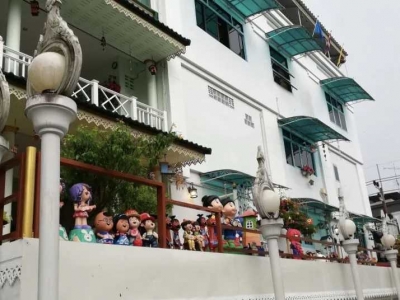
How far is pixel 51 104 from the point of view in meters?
3.09

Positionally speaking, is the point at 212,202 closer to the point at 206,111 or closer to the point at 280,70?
the point at 206,111

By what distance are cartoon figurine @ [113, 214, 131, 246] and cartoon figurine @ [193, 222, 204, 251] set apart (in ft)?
4.26

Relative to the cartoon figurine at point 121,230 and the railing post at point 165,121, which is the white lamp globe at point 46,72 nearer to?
the cartoon figurine at point 121,230

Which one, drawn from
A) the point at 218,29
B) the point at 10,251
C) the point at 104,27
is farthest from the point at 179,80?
the point at 10,251

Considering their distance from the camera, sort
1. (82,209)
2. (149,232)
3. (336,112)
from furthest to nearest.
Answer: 1. (336,112)
2. (149,232)
3. (82,209)

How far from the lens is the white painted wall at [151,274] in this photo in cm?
341

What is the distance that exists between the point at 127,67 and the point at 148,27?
1952 millimetres

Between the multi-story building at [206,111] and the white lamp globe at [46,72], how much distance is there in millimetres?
1185

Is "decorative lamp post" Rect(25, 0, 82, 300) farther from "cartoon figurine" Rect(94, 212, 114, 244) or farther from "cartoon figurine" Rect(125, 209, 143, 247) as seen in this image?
"cartoon figurine" Rect(125, 209, 143, 247)

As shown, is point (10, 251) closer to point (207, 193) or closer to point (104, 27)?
point (104, 27)

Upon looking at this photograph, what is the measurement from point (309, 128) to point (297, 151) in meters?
1.01

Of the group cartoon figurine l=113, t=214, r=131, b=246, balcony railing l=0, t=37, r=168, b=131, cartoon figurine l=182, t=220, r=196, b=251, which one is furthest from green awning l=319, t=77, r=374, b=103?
cartoon figurine l=113, t=214, r=131, b=246

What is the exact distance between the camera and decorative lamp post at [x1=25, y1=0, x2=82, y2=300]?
2875mm

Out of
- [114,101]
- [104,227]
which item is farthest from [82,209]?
[114,101]
